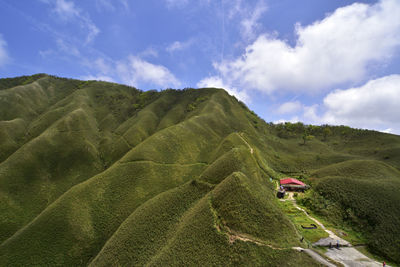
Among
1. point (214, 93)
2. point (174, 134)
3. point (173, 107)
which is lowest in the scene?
point (174, 134)

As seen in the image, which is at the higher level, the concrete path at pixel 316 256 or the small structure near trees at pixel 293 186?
the small structure near trees at pixel 293 186

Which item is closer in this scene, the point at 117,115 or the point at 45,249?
the point at 45,249

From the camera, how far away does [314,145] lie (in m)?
77.0

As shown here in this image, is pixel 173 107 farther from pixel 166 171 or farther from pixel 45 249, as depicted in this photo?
pixel 45 249

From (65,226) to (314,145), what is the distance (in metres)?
100

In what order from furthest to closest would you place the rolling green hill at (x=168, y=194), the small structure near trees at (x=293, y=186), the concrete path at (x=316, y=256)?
the small structure near trees at (x=293, y=186), the rolling green hill at (x=168, y=194), the concrete path at (x=316, y=256)

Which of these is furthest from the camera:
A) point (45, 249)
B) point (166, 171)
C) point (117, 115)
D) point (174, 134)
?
point (117, 115)

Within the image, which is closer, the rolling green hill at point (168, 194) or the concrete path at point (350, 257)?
the concrete path at point (350, 257)

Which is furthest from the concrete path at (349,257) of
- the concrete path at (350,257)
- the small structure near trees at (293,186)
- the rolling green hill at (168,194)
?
the small structure near trees at (293,186)

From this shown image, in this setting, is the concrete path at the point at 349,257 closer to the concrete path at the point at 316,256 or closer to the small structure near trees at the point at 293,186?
the concrete path at the point at 316,256

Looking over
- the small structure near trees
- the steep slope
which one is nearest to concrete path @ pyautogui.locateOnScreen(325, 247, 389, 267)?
the steep slope

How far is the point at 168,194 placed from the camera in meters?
31.9

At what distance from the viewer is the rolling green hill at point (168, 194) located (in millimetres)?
20703

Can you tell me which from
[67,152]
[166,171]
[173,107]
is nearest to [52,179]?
[67,152]
